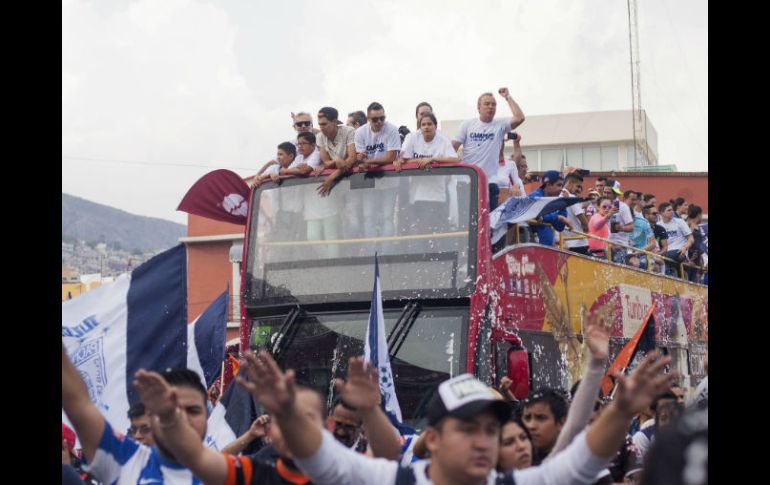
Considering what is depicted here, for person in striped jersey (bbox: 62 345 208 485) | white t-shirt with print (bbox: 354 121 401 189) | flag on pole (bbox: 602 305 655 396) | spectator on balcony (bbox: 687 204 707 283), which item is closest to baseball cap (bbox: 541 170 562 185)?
white t-shirt with print (bbox: 354 121 401 189)

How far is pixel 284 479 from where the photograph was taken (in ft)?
12.8

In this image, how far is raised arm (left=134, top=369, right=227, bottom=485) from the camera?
3664mm

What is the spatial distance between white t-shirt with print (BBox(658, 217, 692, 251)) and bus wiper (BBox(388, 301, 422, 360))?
7835 mm

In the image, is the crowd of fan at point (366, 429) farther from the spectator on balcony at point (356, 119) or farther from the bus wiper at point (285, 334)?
the spectator on balcony at point (356, 119)

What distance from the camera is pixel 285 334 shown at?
32.9ft

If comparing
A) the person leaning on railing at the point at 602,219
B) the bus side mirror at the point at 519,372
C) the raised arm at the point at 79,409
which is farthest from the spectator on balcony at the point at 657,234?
the raised arm at the point at 79,409

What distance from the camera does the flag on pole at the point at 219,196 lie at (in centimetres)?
1105

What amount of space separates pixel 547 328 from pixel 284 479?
720 centimetres

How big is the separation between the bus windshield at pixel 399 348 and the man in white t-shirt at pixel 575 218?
322 cm

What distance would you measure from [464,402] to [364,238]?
6500mm

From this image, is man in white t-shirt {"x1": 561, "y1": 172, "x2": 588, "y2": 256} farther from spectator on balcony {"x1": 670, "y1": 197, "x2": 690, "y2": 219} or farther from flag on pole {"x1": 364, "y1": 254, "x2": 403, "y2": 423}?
spectator on balcony {"x1": 670, "y1": 197, "x2": 690, "y2": 219}

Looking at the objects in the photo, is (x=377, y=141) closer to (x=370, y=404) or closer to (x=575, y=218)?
(x=575, y=218)
